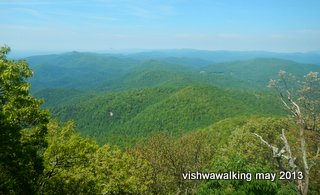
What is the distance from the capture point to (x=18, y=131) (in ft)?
49.7

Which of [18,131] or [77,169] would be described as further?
[77,169]

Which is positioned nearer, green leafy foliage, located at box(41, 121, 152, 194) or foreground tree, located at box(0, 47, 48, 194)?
foreground tree, located at box(0, 47, 48, 194)

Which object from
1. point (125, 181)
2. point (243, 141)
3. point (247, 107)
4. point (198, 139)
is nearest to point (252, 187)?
point (125, 181)

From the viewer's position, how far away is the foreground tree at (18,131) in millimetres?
14758

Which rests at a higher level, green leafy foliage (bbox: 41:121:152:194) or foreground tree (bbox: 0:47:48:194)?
foreground tree (bbox: 0:47:48:194)

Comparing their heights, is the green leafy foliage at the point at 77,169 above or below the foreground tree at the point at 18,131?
below

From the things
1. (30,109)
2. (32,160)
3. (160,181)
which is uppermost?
(30,109)

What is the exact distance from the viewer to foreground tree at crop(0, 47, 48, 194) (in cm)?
1476

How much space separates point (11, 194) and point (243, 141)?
4170cm

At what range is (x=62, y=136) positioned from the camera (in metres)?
23.5

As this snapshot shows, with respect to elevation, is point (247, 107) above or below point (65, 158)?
below

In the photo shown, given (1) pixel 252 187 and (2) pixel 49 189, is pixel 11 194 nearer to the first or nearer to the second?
(2) pixel 49 189

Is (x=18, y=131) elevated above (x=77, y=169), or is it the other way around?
(x=18, y=131)

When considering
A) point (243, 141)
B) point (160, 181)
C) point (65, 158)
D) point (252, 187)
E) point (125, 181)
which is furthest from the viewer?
point (243, 141)
